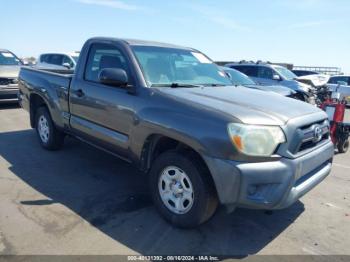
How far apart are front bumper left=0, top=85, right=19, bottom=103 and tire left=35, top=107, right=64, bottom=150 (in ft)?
15.1

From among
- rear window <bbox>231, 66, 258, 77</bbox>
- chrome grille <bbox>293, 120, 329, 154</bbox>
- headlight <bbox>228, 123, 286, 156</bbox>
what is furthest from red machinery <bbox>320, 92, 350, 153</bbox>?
rear window <bbox>231, 66, 258, 77</bbox>

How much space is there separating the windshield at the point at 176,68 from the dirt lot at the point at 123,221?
1481 mm

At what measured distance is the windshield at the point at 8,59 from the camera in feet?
37.3

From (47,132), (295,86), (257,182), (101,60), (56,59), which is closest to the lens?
(257,182)

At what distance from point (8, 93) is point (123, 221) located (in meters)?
8.07

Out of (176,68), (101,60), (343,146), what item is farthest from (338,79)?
(101,60)

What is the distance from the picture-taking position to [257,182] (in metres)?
2.98

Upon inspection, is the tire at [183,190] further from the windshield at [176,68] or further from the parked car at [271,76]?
the parked car at [271,76]

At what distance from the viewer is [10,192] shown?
4309 mm

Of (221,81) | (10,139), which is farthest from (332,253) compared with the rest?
(10,139)

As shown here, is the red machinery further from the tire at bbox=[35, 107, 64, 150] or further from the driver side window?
the tire at bbox=[35, 107, 64, 150]

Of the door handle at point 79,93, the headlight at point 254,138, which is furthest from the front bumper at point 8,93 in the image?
the headlight at point 254,138

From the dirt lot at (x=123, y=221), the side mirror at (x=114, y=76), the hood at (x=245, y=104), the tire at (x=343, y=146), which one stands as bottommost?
the dirt lot at (x=123, y=221)

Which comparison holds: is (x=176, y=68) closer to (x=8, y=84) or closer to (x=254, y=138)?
(x=254, y=138)
